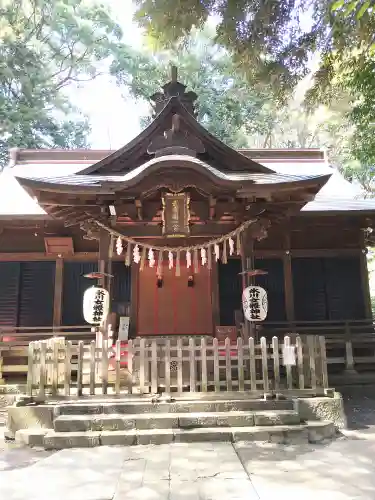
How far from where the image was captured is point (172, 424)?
652 centimetres

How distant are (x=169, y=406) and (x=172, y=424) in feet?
1.13

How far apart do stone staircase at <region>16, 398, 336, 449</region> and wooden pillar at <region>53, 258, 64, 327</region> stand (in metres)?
4.34

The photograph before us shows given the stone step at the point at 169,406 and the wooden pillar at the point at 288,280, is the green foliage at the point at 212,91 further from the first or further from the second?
the stone step at the point at 169,406

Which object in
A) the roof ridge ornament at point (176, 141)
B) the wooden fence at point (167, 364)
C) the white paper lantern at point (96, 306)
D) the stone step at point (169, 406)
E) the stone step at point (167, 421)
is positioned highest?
the roof ridge ornament at point (176, 141)

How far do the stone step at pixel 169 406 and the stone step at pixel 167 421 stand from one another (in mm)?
121

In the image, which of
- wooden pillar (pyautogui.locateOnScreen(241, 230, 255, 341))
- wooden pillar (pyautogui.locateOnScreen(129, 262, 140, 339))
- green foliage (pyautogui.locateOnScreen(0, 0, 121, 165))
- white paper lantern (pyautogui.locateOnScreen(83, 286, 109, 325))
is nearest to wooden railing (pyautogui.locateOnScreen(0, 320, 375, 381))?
wooden pillar (pyautogui.locateOnScreen(129, 262, 140, 339))

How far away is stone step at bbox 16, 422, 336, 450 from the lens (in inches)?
244

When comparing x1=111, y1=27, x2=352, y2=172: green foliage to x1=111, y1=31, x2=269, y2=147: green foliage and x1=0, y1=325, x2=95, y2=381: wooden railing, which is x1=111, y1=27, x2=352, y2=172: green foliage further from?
x1=0, y1=325, x2=95, y2=381: wooden railing

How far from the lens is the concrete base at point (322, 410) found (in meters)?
6.92

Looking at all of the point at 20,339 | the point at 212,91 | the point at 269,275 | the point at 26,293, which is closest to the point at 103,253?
the point at 26,293

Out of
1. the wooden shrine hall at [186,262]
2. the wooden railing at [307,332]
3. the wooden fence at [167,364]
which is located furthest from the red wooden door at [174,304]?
the wooden fence at [167,364]

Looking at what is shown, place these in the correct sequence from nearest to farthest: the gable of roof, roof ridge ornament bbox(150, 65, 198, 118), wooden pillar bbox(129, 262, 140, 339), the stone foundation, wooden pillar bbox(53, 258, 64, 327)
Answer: the stone foundation → roof ridge ornament bbox(150, 65, 198, 118) → wooden pillar bbox(129, 262, 140, 339) → wooden pillar bbox(53, 258, 64, 327) → the gable of roof

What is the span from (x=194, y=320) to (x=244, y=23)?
25.0 feet

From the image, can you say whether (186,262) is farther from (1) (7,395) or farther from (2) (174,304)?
(1) (7,395)
